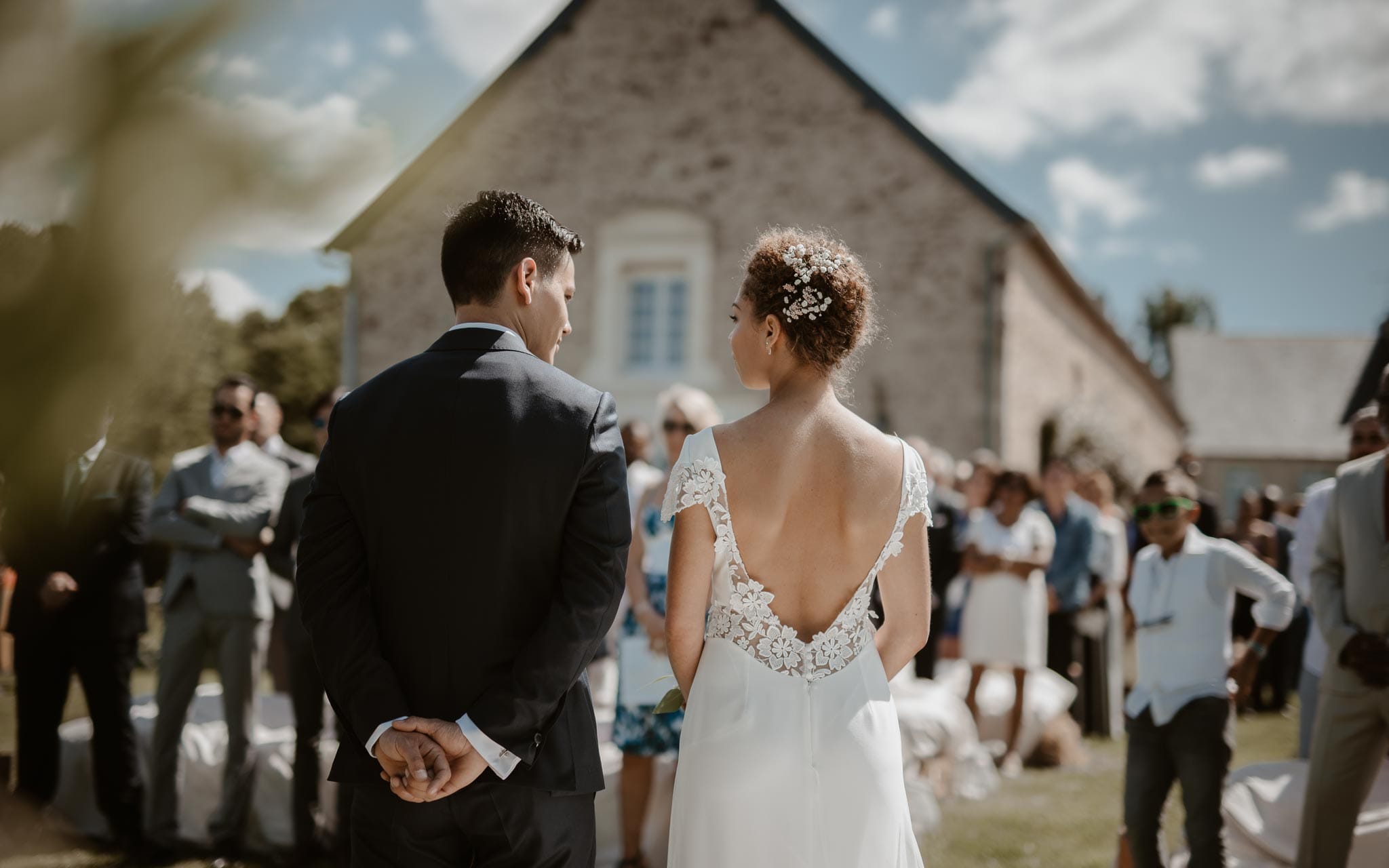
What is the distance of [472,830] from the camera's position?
2.23 metres

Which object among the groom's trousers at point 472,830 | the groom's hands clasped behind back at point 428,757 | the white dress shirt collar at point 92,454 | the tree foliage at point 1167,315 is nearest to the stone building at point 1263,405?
the tree foliage at point 1167,315

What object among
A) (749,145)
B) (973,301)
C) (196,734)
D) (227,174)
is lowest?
(196,734)

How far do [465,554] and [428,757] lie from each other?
17.2 inches

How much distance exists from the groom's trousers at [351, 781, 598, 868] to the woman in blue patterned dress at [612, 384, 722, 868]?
265 cm

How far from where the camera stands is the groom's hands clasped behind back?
2.15 meters

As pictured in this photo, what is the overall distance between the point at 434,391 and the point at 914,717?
5226mm

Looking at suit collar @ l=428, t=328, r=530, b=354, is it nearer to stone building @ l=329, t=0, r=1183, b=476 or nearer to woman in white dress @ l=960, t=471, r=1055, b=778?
woman in white dress @ l=960, t=471, r=1055, b=778

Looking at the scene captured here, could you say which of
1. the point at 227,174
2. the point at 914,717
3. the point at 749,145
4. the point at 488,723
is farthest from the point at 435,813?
the point at 749,145

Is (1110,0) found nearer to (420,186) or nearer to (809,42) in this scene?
(420,186)

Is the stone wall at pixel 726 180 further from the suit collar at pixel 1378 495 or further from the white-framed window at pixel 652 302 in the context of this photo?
the suit collar at pixel 1378 495

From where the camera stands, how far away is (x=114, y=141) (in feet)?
2.53

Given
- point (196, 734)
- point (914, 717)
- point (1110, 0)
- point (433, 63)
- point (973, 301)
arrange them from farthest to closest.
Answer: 1. point (973, 301)
2. point (914, 717)
3. point (196, 734)
4. point (1110, 0)
5. point (433, 63)

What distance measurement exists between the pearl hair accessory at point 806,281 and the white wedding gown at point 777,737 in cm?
41

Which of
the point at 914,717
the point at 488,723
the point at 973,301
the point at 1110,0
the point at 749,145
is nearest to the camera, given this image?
the point at 488,723
